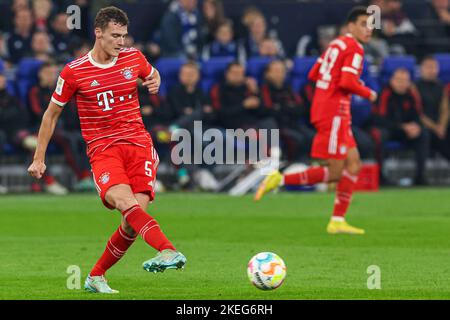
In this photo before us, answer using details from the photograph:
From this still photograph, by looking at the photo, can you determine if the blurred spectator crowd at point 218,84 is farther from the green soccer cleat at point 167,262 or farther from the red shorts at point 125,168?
the green soccer cleat at point 167,262

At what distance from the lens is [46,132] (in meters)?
9.83

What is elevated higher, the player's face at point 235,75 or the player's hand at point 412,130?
the player's face at point 235,75

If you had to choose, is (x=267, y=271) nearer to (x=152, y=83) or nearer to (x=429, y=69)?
(x=152, y=83)

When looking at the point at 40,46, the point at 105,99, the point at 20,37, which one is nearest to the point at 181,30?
the point at 40,46

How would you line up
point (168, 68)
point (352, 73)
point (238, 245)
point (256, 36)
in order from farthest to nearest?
point (256, 36)
point (168, 68)
point (352, 73)
point (238, 245)

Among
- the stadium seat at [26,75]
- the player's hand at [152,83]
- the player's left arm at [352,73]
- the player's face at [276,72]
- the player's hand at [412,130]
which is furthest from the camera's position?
the player's hand at [412,130]

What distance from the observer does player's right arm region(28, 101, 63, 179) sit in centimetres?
964

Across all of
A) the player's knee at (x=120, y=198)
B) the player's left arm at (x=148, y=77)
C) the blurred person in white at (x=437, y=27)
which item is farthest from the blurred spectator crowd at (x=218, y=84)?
the player's knee at (x=120, y=198)

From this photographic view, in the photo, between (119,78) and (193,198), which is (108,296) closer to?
(119,78)

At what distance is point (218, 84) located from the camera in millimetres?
22656

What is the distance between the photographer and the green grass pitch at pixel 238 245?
32.9ft

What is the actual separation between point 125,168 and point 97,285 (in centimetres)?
92

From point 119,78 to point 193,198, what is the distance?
10.6 meters
